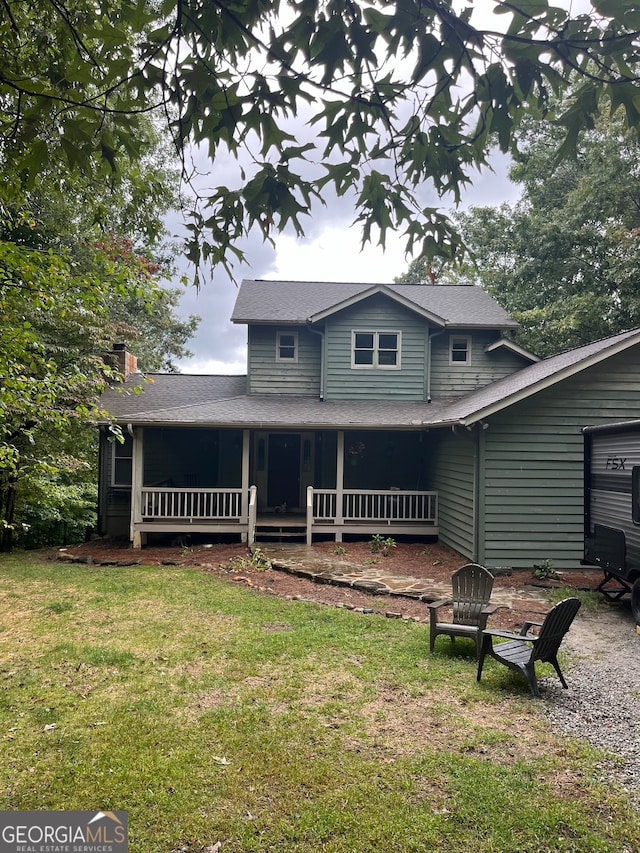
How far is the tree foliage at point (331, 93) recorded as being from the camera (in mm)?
2320

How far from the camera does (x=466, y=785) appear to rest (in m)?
3.39

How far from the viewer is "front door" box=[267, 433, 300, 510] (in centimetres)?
1453

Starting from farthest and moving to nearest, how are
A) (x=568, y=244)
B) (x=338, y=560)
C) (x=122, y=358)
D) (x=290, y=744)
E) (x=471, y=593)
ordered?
(x=568, y=244)
(x=122, y=358)
(x=338, y=560)
(x=471, y=593)
(x=290, y=744)

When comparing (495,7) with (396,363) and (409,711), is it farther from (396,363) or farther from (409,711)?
(396,363)

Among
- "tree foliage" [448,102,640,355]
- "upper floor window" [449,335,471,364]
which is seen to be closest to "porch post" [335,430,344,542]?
"upper floor window" [449,335,471,364]

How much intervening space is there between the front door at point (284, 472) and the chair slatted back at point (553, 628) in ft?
32.8

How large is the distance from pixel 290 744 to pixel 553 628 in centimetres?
265

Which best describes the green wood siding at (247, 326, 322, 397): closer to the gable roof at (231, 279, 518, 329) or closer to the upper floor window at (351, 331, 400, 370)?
the gable roof at (231, 279, 518, 329)

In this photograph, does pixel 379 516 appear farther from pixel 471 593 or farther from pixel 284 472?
pixel 471 593

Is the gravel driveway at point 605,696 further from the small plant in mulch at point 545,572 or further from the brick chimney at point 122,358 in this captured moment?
the brick chimney at point 122,358

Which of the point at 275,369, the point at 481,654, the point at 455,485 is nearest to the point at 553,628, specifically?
the point at 481,654

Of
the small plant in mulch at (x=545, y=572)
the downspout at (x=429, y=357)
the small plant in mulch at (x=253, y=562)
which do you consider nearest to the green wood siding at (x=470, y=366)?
the downspout at (x=429, y=357)

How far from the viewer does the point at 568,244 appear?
20828 millimetres

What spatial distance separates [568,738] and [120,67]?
5258mm
